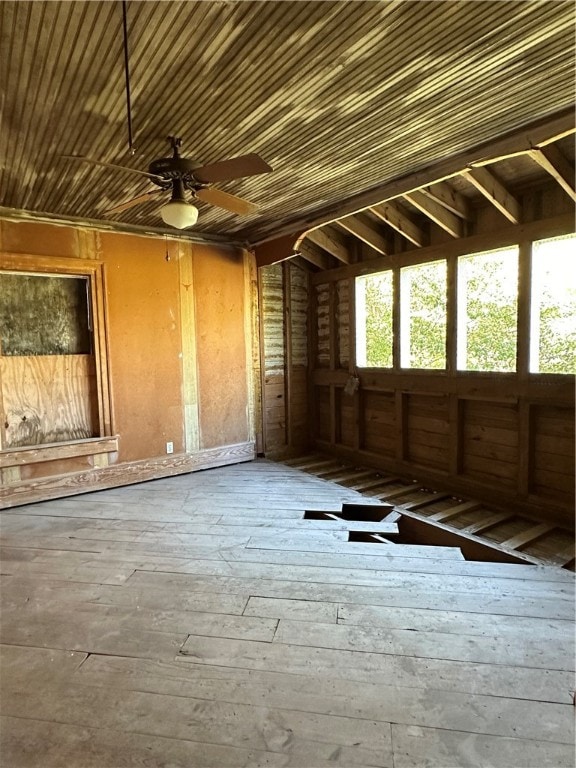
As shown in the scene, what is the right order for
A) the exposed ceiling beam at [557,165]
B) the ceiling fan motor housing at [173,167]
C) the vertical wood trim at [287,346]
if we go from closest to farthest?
the ceiling fan motor housing at [173,167], the exposed ceiling beam at [557,165], the vertical wood trim at [287,346]

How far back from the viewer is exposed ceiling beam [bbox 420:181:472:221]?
391 centimetres

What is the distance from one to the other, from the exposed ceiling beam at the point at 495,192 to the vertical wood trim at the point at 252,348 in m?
2.78

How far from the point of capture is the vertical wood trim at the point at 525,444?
12.7ft

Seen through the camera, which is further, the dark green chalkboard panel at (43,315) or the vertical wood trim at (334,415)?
the vertical wood trim at (334,415)

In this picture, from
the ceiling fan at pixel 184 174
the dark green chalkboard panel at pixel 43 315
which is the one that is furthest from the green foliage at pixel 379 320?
the dark green chalkboard panel at pixel 43 315

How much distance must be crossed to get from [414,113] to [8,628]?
360 cm

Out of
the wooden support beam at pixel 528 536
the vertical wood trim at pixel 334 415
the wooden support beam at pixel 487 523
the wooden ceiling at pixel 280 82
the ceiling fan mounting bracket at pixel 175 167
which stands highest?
the wooden ceiling at pixel 280 82

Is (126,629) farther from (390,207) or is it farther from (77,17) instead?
(390,207)

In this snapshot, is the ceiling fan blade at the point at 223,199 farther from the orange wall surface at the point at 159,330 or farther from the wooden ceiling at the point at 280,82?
the orange wall surface at the point at 159,330

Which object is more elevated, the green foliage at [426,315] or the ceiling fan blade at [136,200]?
the ceiling fan blade at [136,200]

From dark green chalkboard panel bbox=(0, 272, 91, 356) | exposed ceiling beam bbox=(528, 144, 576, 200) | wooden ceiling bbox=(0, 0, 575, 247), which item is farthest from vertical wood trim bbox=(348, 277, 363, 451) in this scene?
dark green chalkboard panel bbox=(0, 272, 91, 356)

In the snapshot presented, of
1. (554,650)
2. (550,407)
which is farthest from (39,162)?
(550,407)

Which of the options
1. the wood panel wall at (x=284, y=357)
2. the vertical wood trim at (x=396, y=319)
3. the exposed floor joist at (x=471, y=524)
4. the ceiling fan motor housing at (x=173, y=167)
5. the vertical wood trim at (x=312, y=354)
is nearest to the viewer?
the ceiling fan motor housing at (x=173, y=167)

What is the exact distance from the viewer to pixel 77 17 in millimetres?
1718
